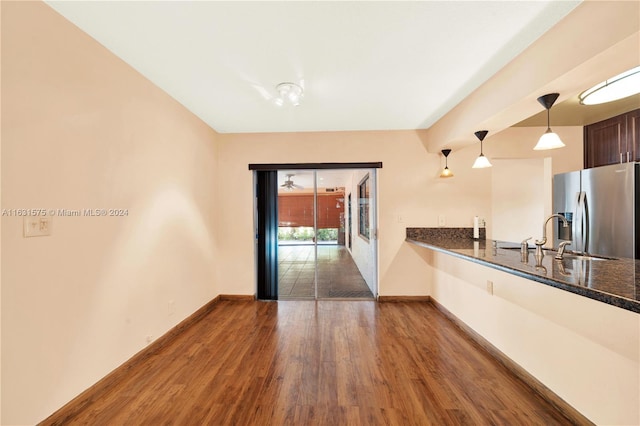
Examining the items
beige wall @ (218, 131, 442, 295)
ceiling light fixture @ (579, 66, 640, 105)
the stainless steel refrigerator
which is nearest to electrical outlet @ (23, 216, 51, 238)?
beige wall @ (218, 131, 442, 295)

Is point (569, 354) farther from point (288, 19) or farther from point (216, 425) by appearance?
point (288, 19)

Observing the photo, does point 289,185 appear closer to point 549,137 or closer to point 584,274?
point 549,137

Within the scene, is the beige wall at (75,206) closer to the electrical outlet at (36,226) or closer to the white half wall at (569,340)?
the electrical outlet at (36,226)

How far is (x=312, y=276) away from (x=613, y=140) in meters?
4.30

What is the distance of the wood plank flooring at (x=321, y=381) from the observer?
1.68 m

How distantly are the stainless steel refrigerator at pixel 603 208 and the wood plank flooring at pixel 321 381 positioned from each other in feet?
5.90

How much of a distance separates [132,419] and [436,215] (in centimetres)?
381

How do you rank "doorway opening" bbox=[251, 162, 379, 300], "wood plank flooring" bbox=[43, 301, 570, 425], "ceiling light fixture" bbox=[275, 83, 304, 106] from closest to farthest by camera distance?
"wood plank flooring" bbox=[43, 301, 570, 425] < "ceiling light fixture" bbox=[275, 83, 304, 106] < "doorway opening" bbox=[251, 162, 379, 300]

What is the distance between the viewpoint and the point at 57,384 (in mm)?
1592

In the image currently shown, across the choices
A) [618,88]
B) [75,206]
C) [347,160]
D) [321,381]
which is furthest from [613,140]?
[75,206]

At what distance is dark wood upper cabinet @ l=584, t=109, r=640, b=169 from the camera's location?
2846 millimetres

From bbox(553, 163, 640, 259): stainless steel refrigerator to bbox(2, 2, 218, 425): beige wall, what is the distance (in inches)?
170

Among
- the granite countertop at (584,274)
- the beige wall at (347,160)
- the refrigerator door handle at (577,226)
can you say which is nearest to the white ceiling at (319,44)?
the beige wall at (347,160)

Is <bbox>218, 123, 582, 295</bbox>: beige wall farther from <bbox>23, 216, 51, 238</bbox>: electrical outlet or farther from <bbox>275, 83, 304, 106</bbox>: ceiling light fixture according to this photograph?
<bbox>23, 216, 51, 238</bbox>: electrical outlet
